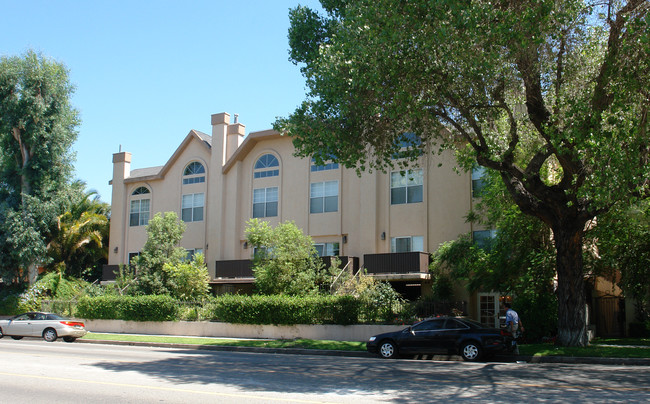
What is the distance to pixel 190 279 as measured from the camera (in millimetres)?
29734

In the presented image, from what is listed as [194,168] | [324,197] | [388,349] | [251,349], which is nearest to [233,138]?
[194,168]

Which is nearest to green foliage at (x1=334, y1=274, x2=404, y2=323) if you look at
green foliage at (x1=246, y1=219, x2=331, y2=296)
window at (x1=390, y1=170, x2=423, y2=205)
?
green foliage at (x1=246, y1=219, x2=331, y2=296)

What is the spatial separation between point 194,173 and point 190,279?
9338 millimetres

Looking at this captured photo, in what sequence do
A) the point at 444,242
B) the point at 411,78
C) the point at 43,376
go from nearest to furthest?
1. the point at 43,376
2. the point at 411,78
3. the point at 444,242

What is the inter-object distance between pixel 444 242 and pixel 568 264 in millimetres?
9731

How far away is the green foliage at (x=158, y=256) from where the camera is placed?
3120 centimetres

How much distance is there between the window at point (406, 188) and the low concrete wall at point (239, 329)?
26.2ft

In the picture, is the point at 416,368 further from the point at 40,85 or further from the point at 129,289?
the point at 40,85

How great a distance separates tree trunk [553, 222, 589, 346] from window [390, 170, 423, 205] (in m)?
11.4

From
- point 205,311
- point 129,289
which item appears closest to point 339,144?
point 205,311

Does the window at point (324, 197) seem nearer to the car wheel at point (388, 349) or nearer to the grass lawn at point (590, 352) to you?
the car wheel at point (388, 349)

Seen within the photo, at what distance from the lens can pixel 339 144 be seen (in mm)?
18219

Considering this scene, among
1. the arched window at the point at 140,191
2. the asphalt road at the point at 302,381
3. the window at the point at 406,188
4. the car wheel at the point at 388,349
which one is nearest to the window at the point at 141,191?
the arched window at the point at 140,191

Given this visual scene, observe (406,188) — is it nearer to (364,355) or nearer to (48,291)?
(364,355)
